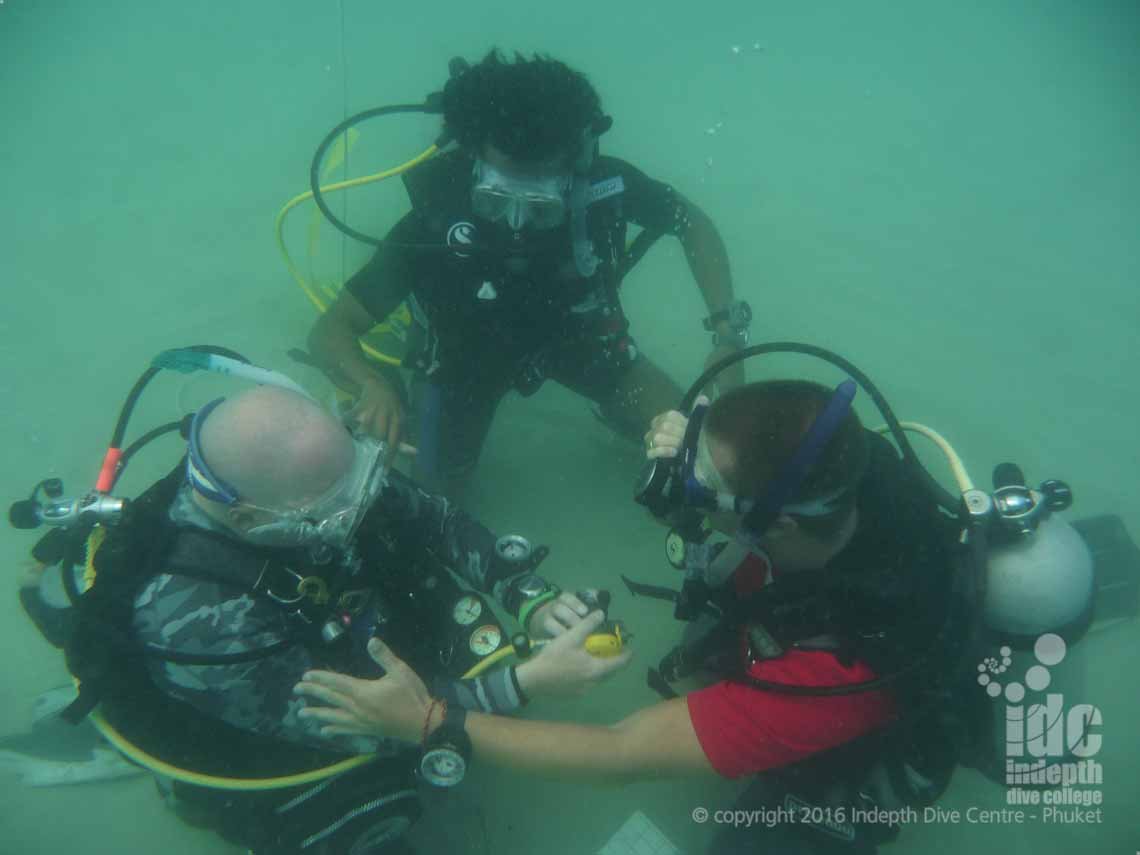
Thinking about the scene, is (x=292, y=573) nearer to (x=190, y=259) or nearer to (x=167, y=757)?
(x=167, y=757)

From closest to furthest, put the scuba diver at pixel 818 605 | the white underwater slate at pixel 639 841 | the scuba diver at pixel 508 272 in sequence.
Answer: the scuba diver at pixel 818 605, the scuba diver at pixel 508 272, the white underwater slate at pixel 639 841

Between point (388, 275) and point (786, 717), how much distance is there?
285 centimetres

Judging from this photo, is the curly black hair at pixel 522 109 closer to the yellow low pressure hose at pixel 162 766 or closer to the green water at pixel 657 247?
the green water at pixel 657 247

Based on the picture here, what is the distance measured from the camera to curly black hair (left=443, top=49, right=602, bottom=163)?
3.00 meters

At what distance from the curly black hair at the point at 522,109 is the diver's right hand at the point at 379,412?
131cm

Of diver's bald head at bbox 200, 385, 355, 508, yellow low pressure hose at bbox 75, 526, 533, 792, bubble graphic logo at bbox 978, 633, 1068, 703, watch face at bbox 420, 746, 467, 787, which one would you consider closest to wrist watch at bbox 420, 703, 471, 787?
watch face at bbox 420, 746, 467, 787

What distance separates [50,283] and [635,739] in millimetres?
6436

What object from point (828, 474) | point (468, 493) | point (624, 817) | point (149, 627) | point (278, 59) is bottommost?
point (624, 817)

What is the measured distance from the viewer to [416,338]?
3.96m

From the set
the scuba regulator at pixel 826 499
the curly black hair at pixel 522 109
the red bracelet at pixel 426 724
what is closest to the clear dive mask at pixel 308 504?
the red bracelet at pixel 426 724

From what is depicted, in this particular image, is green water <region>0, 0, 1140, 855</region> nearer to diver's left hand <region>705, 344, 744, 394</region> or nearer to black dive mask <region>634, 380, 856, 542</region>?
diver's left hand <region>705, 344, 744, 394</region>

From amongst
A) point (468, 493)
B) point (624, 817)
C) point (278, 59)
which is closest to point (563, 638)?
point (624, 817)

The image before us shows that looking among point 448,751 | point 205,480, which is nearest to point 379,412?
point 205,480

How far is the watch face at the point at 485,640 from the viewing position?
2648 millimetres
